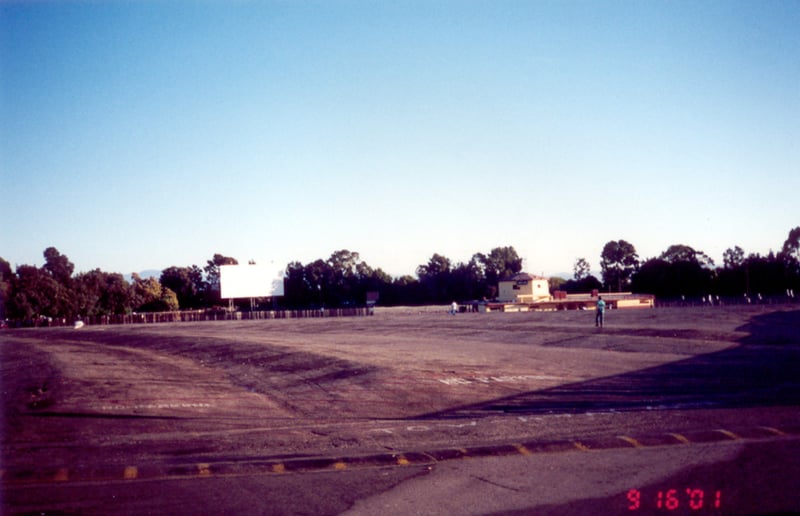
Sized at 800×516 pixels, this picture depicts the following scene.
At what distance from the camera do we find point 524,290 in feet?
281

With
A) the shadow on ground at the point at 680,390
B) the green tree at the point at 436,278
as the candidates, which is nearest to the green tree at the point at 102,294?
the green tree at the point at 436,278

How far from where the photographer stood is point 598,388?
594 inches

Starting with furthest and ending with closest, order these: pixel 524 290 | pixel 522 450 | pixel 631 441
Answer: pixel 524 290 < pixel 631 441 < pixel 522 450

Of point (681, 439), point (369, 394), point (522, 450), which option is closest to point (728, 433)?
point (681, 439)

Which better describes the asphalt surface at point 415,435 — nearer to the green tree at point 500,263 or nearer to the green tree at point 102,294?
the green tree at point 102,294

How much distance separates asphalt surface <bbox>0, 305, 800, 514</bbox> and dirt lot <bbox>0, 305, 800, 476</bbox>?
0.24 ft

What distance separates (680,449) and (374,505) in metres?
4.52

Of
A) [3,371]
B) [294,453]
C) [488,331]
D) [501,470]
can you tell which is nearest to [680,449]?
[501,470]

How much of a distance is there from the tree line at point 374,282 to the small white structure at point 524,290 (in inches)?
753

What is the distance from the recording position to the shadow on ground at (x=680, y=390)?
A: 499 inches

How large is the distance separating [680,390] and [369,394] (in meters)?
7.10

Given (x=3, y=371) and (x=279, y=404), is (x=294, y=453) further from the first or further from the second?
(x=3, y=371)

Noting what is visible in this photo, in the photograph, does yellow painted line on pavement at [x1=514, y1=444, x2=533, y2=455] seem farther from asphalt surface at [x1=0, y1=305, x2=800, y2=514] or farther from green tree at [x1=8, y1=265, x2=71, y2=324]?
green tree at [x1=8, y1=265, x2=71, y2=324]

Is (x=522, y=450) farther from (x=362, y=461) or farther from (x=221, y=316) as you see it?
(x=221, y=316)
